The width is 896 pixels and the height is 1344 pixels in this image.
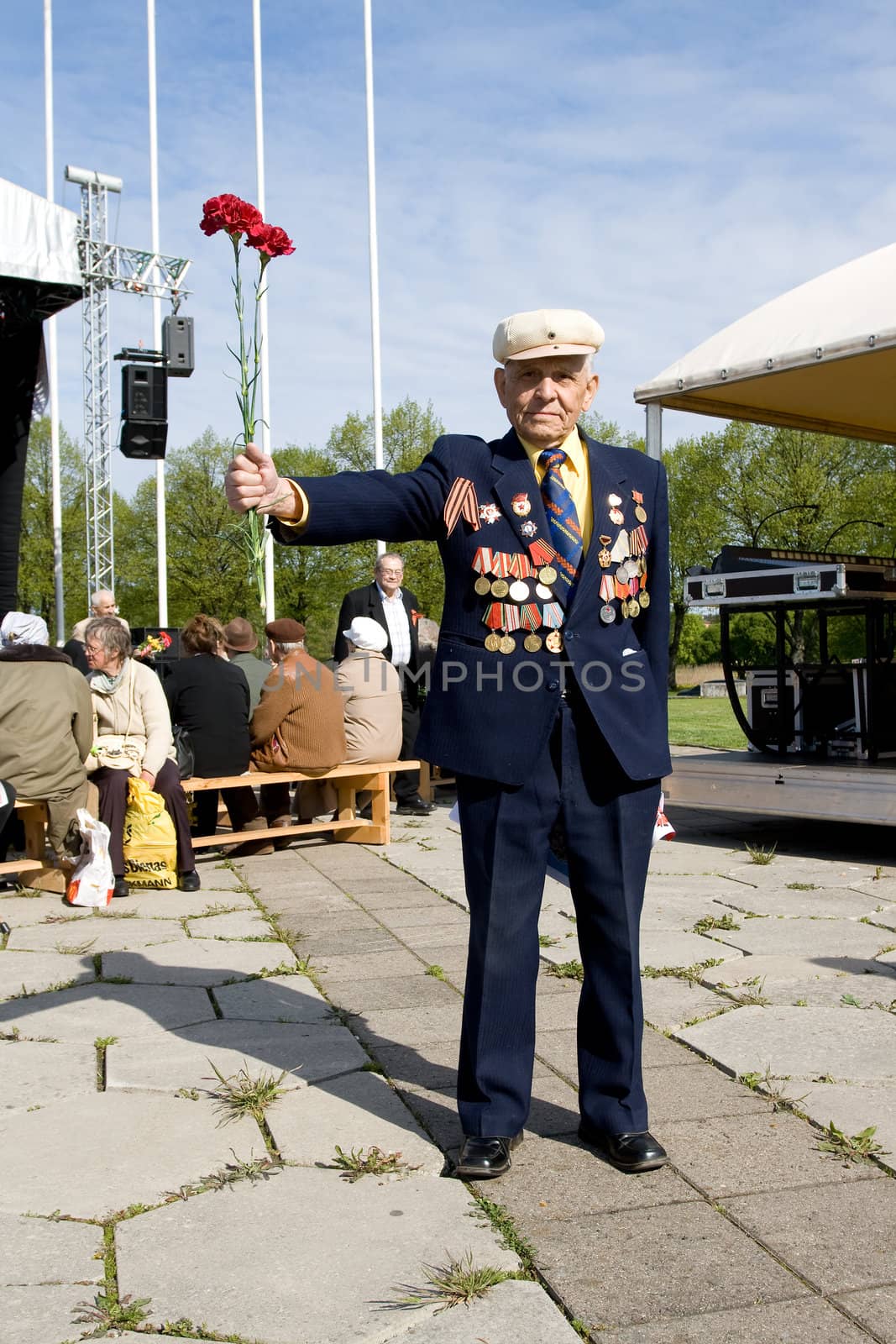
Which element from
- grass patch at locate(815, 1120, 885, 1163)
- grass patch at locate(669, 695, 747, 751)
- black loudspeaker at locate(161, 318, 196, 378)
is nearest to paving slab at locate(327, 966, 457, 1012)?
grass patch at locate(815, 1120, 885, 1163)

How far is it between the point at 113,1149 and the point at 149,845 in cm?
343

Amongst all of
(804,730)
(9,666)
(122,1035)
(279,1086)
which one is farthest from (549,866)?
(804,730)

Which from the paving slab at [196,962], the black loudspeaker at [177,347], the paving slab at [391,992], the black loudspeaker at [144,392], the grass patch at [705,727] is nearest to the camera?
the paving slab at [391,992]

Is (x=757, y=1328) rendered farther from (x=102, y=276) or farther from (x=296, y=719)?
(x=102, y=276)

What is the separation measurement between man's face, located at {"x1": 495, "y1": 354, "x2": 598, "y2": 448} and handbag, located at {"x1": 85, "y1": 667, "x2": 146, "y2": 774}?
4139 mm

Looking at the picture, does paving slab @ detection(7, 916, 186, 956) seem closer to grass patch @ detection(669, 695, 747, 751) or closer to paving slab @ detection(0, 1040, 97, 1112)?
paving slab @ detection(0, 1040, 97, 1112)

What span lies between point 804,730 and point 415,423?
1315 inches

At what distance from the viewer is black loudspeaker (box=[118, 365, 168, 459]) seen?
14234 millimetres

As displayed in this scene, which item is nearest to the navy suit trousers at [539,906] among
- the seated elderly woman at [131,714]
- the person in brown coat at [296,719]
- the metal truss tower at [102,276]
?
the seated elderly woman at [131,714]

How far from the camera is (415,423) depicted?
40219 millimetres

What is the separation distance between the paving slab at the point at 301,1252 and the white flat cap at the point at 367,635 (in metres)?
5.06

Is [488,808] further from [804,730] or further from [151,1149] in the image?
[804,730]

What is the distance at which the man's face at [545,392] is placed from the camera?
279 cm

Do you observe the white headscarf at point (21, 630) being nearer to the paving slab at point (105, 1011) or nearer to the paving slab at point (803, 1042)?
the paving slab at point (105, 1011)
